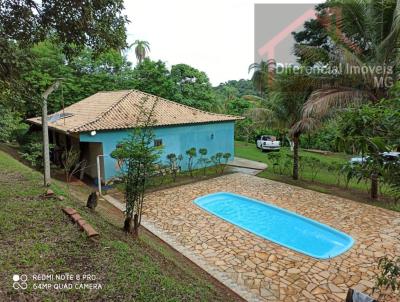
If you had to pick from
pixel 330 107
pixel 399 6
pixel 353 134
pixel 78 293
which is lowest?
pixel 78 293

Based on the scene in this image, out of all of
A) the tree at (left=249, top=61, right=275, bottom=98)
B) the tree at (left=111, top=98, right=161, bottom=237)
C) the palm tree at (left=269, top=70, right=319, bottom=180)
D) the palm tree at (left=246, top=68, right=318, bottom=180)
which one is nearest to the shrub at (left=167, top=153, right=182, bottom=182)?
the palm tree at (left=246, top=68, right=318, bottom=180)

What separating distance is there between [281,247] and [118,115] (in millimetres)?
11556

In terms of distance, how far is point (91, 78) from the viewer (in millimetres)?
25219

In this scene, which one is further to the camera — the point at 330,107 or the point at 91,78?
the point at 91,78

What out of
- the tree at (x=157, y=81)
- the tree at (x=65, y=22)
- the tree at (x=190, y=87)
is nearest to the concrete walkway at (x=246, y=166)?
the tree at (x=190, y=87)

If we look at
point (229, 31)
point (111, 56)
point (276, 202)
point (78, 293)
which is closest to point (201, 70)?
point (229, 31)

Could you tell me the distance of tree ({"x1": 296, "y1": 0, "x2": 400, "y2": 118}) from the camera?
1045 cm

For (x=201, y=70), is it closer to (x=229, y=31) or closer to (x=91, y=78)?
(x=229, y=31)

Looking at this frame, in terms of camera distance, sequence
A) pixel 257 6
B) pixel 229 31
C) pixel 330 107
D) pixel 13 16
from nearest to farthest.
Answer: pixel 13 16 < pixel 330 107 < pixel 257 6 < pixel 229 31

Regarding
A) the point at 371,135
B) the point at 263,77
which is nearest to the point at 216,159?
the point at 263,77

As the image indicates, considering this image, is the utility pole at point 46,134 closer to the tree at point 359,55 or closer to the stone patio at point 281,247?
the stone patio at point 281,247

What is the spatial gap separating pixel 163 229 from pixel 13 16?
702 centimetres

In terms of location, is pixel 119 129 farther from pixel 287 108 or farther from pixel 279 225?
pixel 279 225

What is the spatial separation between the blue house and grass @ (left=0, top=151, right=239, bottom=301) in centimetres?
682
